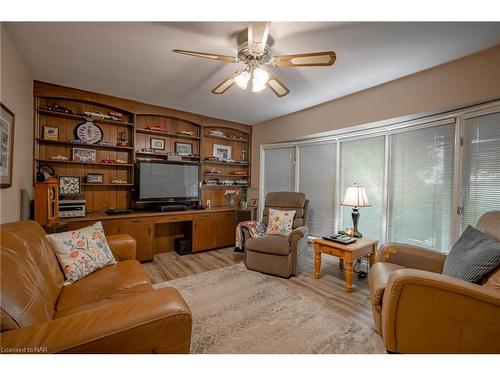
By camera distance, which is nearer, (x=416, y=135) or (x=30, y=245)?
(x=30, y=245)

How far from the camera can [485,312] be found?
3.94ft

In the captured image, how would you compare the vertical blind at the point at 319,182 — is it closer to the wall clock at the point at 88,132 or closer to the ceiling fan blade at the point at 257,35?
the ceiling fan blade at the point at 257,35

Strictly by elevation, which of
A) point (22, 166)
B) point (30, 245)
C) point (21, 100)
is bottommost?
point (30, 245)

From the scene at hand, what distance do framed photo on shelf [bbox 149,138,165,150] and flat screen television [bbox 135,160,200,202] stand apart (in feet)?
1.20

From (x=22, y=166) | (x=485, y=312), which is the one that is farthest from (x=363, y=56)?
(x=22, y=166)

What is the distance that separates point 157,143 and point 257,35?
274 centimetres

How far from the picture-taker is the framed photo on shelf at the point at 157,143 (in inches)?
143

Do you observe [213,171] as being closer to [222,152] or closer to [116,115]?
[222,152]

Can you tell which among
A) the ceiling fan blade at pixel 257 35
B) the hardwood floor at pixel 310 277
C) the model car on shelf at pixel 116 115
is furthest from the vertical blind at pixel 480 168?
the model car on shelf at pixel 116 115

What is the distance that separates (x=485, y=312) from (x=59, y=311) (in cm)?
242

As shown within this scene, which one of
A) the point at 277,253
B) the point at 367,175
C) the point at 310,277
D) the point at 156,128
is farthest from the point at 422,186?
the point at 156,128
